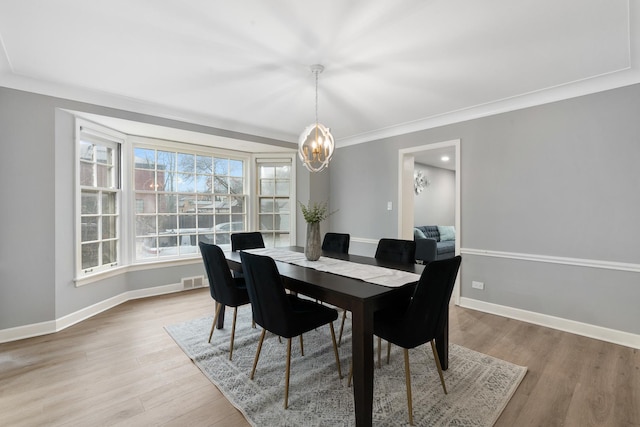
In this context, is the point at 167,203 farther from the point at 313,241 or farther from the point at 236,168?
the point at 313,241

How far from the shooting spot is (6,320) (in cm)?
270

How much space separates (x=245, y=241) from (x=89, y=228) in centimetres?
179

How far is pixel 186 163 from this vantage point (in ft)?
14.6

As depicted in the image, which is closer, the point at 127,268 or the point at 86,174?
the point at 86,174

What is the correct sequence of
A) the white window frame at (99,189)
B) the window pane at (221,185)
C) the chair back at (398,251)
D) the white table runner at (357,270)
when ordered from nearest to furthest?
the white table runner at (357,270), the chair back at (398,251), the white window frame at (99,189), the window pane at (221,185)

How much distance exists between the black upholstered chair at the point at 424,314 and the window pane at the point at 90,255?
11.1ft

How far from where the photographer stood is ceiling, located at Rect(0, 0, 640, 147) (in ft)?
6.00

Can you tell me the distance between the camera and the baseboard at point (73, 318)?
273cm

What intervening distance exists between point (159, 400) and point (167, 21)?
247 centimetres

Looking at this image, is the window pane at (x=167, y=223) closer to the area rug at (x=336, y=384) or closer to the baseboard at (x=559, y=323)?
the area rug at (x=336, y=384)

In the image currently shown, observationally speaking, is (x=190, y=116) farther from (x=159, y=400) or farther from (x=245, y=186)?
(x=159, y=400)

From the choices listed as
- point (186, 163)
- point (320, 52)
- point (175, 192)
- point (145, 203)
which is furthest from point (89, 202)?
point (320, 52)

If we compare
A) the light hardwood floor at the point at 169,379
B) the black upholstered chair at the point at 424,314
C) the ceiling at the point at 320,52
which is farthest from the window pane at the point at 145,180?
the black upholstered chair at the point at 424,314

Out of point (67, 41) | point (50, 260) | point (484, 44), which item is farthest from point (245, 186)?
point (484, 44)
